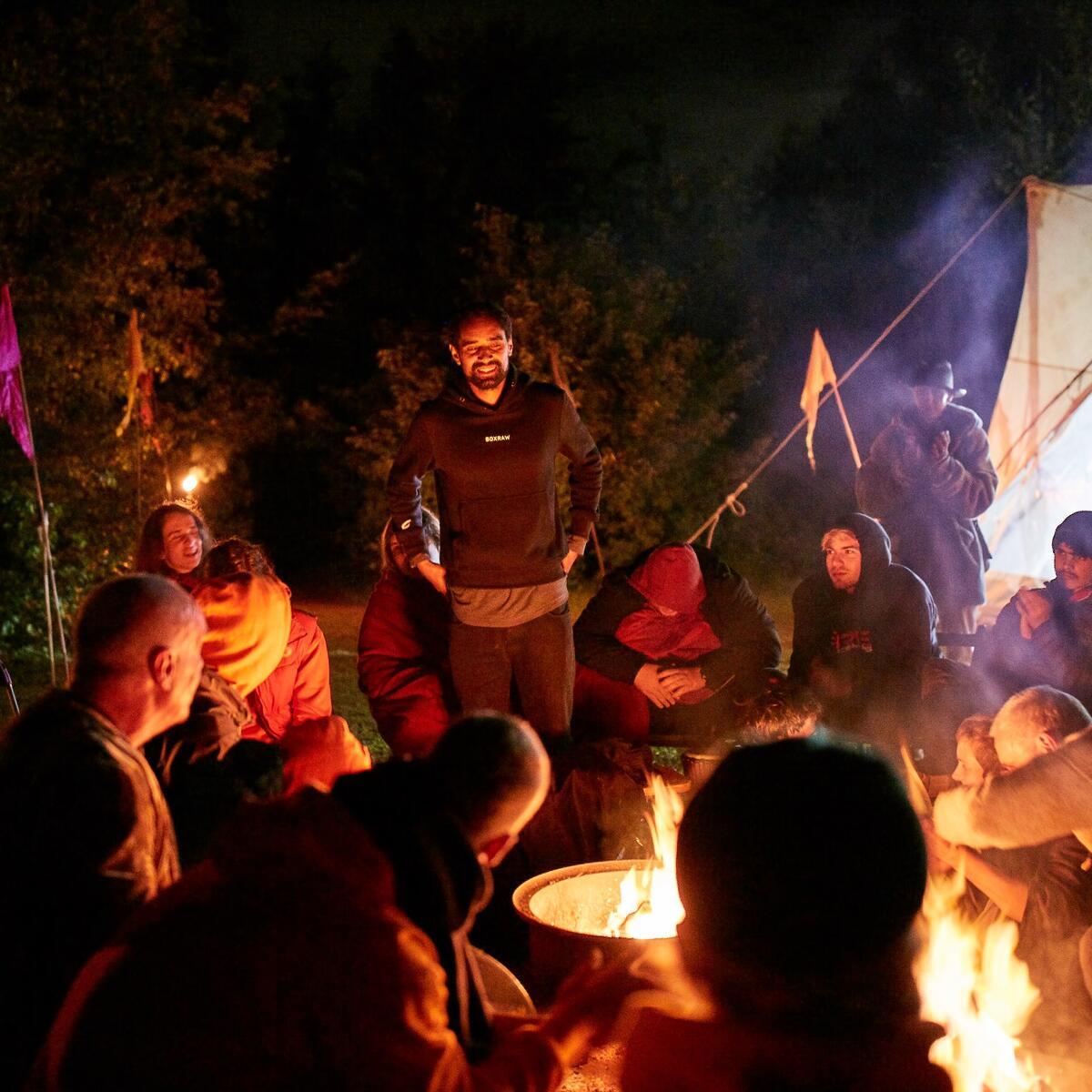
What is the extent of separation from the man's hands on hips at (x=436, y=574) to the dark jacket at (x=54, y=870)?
2.60 metres

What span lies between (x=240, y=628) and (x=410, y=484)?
145cm

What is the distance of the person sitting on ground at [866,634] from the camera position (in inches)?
202

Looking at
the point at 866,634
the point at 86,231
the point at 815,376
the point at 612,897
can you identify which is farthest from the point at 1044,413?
the point at 86,231

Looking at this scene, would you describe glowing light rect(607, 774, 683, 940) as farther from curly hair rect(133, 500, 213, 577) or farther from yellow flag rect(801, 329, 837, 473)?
yellow flag rect(801, 329, 837, 473)

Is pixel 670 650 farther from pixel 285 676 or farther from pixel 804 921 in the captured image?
pixel 804 921

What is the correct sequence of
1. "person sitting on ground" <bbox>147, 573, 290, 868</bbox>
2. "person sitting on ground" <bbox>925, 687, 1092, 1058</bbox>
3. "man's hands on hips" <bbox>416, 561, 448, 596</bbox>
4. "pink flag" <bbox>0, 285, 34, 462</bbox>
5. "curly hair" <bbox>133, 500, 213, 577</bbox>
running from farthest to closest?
"pink flag" <bbox>0, 285, 34, 462</bbox>, "curly hair" <bbox>133, 500, 213, 577</bbox>, "man's hands on hips" <bbox>416, 561, 448, 596</bbox>, "person sitting on ground" <bbox>925, 687, 1092, 1058</bbox>, "person sitting on ground" <bbox>147, 573, 290, 868</bbox>

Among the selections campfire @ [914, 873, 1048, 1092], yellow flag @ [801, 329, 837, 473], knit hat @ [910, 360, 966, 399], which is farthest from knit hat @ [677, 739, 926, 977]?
yellow flag @ [801, 329, 837, 473]

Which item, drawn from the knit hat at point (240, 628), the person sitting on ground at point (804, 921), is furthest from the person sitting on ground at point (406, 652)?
the person sitting on ground at point (804, 921)

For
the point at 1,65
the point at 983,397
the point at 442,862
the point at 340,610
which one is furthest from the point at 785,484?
the point at 442,862

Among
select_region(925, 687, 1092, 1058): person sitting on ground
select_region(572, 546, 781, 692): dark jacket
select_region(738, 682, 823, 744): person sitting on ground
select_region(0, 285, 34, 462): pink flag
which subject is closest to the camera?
select_region(925, 687, 1092, 1058): person sitting on ground

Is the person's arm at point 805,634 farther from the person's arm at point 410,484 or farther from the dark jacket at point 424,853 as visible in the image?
the dark jacket at point 424,853

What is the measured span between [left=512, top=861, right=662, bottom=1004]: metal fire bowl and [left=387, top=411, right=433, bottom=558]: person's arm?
1.55 metres

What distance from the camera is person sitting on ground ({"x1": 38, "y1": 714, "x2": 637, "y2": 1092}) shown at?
157cm

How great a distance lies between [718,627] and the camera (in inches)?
209
